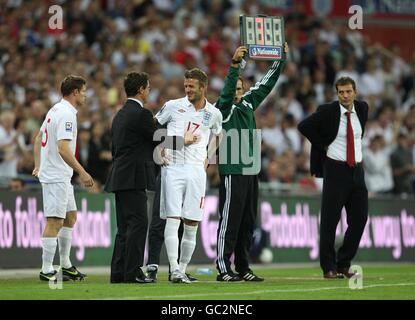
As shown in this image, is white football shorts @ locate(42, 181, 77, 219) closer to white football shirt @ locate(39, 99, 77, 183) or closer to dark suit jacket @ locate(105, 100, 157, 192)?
white football shirt @ locate(39, 99, 77, 183)

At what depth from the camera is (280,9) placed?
31578mm

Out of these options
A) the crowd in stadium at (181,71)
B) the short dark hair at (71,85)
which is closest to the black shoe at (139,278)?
the short dark hair at (71,85)

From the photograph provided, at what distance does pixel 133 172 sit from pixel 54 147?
142 centimetres

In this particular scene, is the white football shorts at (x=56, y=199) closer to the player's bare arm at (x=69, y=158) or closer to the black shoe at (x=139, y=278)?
the player's bare arm at (x=69, y=158)

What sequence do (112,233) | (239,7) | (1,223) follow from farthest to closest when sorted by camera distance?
(239,7) < (112,233) < (1,223)

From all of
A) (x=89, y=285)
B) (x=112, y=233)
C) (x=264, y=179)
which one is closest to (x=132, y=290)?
(x=89, y=285)

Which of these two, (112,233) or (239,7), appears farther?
(239,7)

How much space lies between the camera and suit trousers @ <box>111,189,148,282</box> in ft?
44.1

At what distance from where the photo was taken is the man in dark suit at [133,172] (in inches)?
529

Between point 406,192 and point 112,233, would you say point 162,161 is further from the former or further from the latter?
point 406,192

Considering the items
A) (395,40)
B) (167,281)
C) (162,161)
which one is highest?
(395,40)

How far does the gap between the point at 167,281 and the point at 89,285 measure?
1.15m

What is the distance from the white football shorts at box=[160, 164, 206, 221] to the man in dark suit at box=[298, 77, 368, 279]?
2.08 meters
